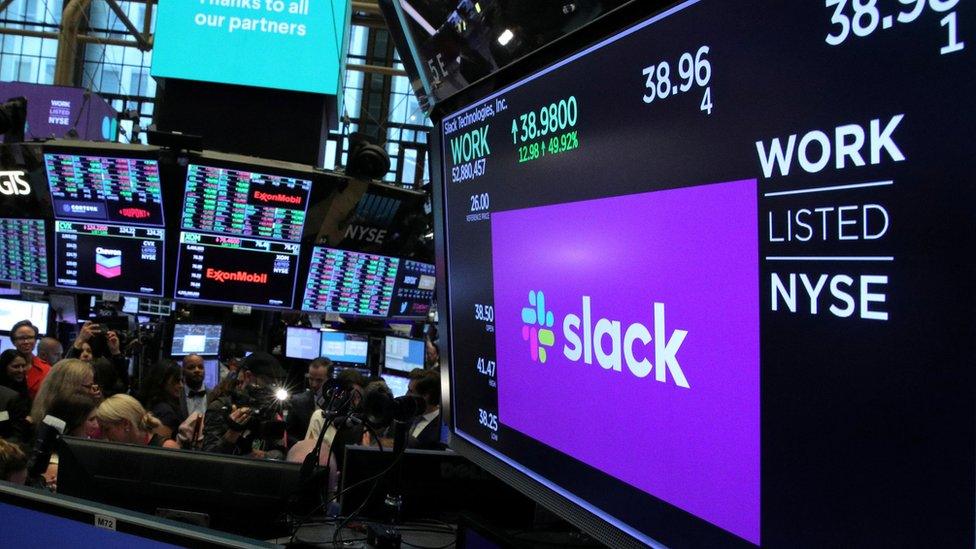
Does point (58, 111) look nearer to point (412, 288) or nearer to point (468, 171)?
point (412, 288)

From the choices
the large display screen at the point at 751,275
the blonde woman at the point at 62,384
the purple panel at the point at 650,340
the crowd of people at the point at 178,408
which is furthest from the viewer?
the blonde woman at the point at 62,384

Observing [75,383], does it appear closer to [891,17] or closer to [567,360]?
[567,360]

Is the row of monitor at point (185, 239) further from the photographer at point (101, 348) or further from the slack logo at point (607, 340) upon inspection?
the slack logo at point (607, 340)

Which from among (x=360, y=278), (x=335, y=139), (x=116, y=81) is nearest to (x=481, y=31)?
(x=360, y=278)

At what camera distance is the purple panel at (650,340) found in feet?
4.16

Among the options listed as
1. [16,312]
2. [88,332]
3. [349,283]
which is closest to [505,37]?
[349,283]

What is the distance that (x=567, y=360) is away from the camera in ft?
6.01

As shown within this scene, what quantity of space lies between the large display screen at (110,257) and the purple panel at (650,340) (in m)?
3.62

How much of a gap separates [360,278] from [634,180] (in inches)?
165

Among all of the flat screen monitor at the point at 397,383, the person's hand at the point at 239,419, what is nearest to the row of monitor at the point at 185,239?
the person's hand at the point at 239,419

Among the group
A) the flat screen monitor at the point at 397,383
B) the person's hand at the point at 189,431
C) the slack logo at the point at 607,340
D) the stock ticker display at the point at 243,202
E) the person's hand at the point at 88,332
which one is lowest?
the person's hand at the point at 189,431

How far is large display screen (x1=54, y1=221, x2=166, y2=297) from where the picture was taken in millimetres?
5020

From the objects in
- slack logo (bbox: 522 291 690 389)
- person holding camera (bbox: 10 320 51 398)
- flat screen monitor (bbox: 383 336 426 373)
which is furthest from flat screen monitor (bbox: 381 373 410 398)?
slack logo (bbox: 522 291 690 389)

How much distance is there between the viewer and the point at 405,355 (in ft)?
25.5
